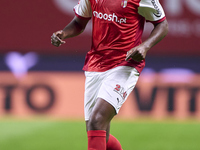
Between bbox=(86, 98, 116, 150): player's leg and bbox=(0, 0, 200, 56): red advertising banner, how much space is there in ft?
14.3

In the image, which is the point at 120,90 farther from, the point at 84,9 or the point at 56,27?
the point at 56,27

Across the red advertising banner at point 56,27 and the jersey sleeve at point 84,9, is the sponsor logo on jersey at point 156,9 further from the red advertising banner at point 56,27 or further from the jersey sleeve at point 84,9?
the red advertising banner at point 56,27

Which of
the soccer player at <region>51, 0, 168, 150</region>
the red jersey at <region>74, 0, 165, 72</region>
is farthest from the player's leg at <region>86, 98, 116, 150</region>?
the red jersey at <region>74, 0, 165, 72</region>

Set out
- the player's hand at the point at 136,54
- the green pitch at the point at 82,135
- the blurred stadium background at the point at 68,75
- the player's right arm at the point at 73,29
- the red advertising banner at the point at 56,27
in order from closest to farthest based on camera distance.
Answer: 1. the player's hand at the point at 136,54
2. the player's right arm at the point at 73,29
3. the green pitch at the point at 82,135
4. the blurred stadium background at the point at 68,75
5. the red advertising banner at the point at 56,27

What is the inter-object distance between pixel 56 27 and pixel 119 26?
4503 mm

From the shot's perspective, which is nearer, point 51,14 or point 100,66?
point 100,66

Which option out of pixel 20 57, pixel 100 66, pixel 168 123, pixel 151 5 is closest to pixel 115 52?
pixel 100 66

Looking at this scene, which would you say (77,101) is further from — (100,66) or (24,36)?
(100,66)

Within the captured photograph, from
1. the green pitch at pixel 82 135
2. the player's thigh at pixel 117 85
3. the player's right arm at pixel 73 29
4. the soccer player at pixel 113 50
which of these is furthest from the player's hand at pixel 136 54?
the green pitch at pixel 82 135

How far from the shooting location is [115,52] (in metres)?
4.14

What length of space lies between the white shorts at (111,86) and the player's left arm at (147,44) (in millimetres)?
264

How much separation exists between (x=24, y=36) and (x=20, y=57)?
38 centimetres

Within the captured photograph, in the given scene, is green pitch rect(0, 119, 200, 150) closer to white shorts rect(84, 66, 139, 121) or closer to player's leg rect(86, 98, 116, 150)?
white shorts rect(84, 66, 139, 121)

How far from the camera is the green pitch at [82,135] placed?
623cm
